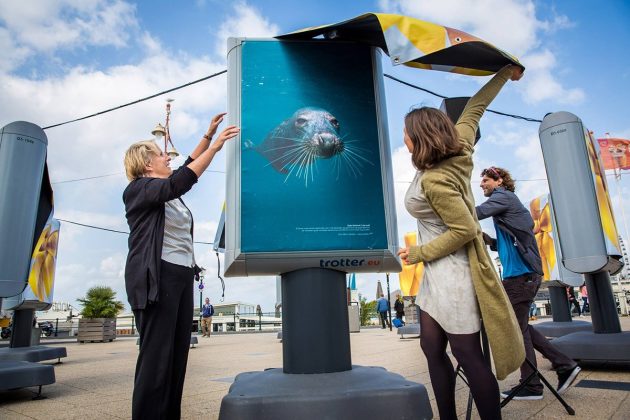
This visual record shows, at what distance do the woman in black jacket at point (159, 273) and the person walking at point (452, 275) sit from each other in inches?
41.1

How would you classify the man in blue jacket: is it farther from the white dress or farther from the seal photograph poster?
the white dress

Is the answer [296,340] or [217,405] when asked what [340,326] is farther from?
[217,405]

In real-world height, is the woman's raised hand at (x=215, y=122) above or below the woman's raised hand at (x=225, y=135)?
above

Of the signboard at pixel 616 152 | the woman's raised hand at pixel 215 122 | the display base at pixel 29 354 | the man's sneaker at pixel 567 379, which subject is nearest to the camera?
the woman's raised hand at pixel 215 122

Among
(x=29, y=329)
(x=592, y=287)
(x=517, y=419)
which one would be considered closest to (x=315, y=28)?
(x=517, y=419)

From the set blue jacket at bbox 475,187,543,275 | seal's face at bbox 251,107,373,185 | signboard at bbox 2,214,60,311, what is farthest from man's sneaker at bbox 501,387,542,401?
signboard at bbox 2,214,60,311

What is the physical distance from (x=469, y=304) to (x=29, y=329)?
23.4 feet

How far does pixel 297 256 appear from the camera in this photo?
233 cm

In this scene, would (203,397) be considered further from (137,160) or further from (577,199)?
(577,199)

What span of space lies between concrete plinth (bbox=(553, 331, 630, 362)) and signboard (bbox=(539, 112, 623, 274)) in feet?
2.16

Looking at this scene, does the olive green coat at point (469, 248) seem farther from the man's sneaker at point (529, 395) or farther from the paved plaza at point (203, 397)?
the man's sneaker at point (529, 395)

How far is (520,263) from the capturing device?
3.44 metres

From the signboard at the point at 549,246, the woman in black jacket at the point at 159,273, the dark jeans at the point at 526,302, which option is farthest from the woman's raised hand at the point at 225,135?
the signboard at the point at 549,246

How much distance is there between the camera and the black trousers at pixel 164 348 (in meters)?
Answer: 2.04
